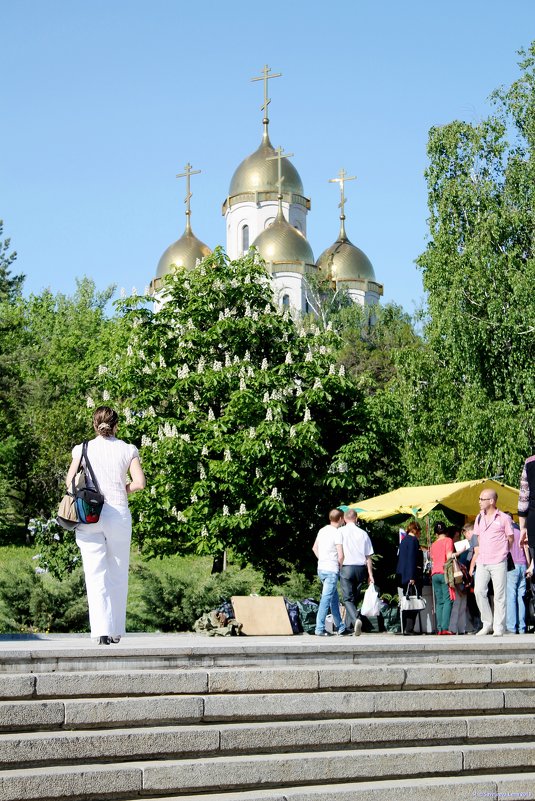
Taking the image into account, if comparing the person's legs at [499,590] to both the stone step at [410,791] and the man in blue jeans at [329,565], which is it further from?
the stone step at [410,791]

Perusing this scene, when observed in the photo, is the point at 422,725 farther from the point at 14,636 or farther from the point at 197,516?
the point at 197,516

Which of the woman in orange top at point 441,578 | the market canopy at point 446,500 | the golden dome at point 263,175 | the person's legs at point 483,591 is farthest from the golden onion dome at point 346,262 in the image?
the person's legs at point 483,591

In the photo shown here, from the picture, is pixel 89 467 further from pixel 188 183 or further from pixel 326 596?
pixel 188 183

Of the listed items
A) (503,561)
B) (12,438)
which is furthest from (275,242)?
(503,561)

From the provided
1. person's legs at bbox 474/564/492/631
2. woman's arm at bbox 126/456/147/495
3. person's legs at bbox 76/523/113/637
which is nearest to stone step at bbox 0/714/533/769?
person's legs at bbox 76/523/113/637

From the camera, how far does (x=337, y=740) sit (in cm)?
734

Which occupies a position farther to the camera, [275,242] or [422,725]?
[275,242]

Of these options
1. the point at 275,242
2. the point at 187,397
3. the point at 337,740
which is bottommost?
the point at 337,740

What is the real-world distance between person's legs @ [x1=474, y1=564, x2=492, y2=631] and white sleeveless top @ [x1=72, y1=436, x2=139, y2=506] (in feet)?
18.0

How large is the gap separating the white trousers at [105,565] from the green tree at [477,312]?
64.9 ft

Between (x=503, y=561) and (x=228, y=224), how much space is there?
262 ft

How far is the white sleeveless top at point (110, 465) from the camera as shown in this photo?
29.0ft

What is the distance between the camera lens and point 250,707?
729 centimetres

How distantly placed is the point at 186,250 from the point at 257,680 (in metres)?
80.0
